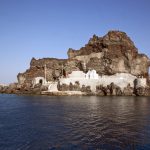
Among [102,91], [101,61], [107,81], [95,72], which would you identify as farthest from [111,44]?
[102,91]

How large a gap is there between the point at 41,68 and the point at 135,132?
105644mm

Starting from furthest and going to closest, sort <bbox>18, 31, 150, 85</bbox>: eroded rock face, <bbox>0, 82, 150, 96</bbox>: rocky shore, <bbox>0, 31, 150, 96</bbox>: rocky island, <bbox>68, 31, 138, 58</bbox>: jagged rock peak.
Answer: <bbox>68, 31, 138, 58</bbox>: jagged rock peak
<bbox>18, 31, 150, 85</bbox>: eroded rock face
<bbox>0, 31, 150, 96</bbox>: rocky island
<bbox>0, 82, 150, 96</bbox>: rocky shore

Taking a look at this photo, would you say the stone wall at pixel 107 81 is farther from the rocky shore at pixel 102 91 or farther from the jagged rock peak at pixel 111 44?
the jagged rock peak at pixel 111 44

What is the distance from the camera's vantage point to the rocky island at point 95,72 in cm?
10888

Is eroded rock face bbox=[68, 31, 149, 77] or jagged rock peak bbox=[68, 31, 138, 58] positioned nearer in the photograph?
eroded rock face bbox=[68, 31, 149, 77]

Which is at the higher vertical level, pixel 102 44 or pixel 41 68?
pixel 102 44

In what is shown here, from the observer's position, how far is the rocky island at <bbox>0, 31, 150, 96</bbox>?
108875mm

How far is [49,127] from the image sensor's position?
32312 millimetres

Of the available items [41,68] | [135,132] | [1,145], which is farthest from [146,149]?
[41,68]

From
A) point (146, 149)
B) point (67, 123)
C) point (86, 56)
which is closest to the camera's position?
point (146, 149)

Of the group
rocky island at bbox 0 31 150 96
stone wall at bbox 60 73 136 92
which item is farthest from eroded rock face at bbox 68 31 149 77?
stone wall at bbox 60 73 136 92

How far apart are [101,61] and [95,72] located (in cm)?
773

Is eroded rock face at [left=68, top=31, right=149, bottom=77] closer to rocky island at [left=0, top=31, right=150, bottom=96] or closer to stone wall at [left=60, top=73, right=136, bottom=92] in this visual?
rocky island at [left=0, top=31, right=150, bottom=96]

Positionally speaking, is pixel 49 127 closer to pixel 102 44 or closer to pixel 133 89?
pixel 133 89
